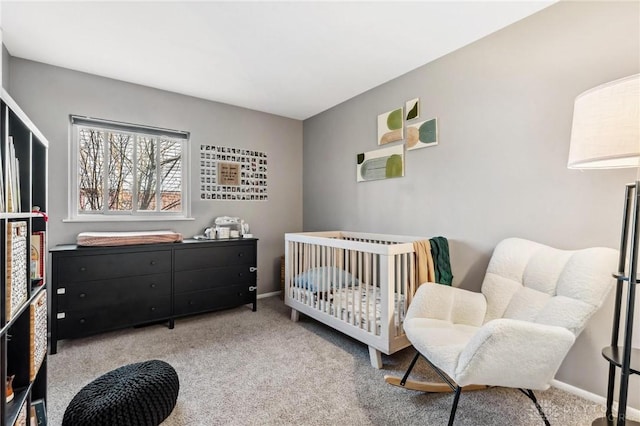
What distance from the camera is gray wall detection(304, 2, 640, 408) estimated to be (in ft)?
5.69

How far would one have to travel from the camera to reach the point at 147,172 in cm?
320

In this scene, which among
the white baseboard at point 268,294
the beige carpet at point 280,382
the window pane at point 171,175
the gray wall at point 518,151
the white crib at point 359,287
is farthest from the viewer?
the white baseboard at point 268,294

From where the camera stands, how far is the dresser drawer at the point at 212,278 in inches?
114

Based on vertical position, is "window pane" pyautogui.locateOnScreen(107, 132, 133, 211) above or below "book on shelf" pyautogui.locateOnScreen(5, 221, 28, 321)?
above

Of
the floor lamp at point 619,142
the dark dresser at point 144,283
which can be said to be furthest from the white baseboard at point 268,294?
the floor lamp at point 619,142

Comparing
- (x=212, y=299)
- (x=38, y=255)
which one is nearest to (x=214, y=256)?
(x=212, y=299)

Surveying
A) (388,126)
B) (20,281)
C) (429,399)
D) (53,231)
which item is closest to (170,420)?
(20,281)

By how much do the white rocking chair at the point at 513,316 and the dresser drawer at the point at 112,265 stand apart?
2.13 meters

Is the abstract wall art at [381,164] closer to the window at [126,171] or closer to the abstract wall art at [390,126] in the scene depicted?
the abstract wall art at [390,126]

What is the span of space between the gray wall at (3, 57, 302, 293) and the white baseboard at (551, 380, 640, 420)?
9.54ft

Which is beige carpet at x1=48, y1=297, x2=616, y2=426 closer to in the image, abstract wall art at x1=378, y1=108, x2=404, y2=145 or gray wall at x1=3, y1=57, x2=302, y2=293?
gray wall at x1=3, y1=57, x2=302, y2=293

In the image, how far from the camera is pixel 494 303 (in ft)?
6.17

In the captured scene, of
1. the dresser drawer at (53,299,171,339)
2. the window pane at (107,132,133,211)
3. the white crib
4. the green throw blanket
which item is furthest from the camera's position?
the window pane at (107,132,133,211)

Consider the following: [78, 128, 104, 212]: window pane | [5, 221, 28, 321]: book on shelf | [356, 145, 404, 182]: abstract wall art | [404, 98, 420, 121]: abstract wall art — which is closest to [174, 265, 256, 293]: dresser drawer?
[78, 128, 104, 212]: window pane
